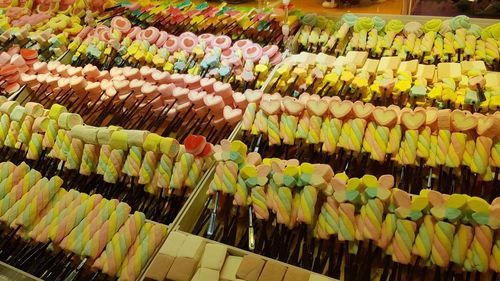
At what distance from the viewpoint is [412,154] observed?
175cm

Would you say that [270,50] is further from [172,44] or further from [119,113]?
[119,113]

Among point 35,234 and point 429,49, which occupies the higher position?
point 429,49

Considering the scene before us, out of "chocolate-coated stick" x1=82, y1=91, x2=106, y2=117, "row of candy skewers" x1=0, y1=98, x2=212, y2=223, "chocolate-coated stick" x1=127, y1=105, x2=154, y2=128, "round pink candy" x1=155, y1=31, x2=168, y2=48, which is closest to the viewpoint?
"row of candy skewers" x1=0, y1=98, x2=212, y2=223

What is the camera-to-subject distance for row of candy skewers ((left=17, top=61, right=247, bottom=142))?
7.41 feet

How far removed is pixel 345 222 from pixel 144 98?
1357 mm

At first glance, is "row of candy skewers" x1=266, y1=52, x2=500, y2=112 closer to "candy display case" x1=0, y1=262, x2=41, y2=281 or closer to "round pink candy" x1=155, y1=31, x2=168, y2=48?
"round pink candy" x1=155, y1=31, x2=168, y2=48

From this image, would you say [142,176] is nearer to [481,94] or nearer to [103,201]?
[103,201]

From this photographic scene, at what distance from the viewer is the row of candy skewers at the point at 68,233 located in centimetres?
162

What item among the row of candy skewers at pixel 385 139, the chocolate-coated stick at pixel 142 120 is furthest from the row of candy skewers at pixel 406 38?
the chocolate-coated stick at pixel 142 120

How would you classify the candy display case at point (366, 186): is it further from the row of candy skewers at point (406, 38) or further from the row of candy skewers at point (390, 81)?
the row of candy skewers at point (406, 38)

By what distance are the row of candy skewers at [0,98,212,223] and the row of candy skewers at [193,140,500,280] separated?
0.15 metres

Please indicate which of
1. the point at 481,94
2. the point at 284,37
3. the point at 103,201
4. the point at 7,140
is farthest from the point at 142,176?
the point at 481,94

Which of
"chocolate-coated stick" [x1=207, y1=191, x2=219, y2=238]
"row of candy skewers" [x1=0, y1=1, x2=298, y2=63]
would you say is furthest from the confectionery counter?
"row of candy skewers" [x1=0, y1=1, x2=298, y2=63]

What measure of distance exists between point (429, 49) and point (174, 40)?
153cm
